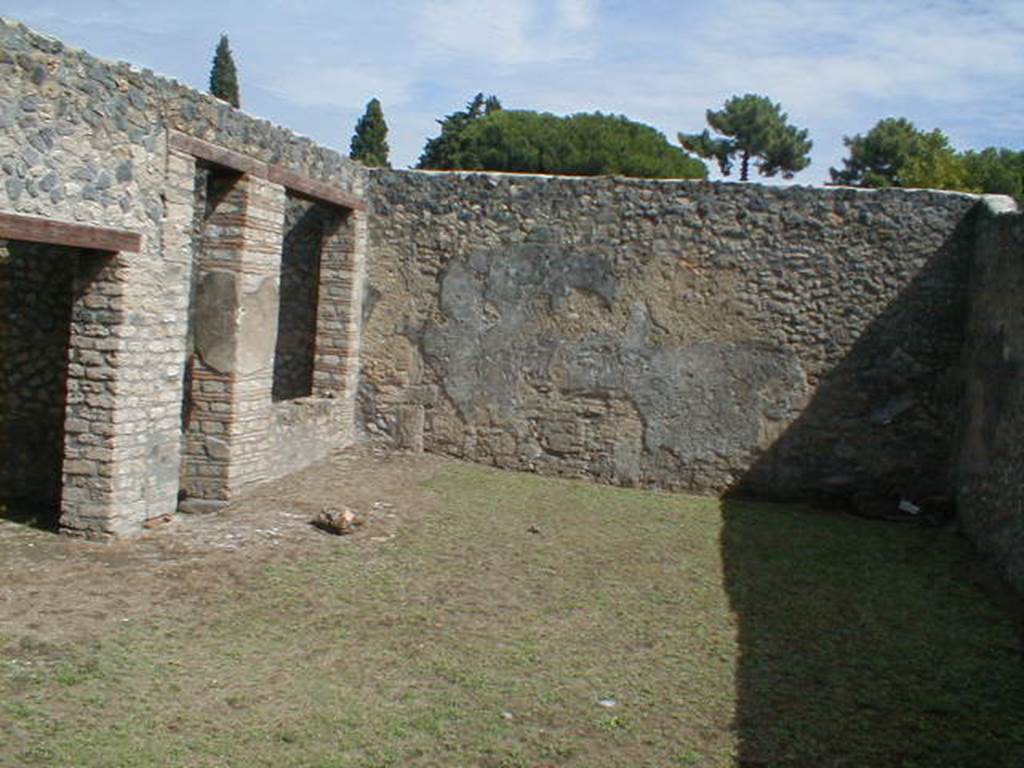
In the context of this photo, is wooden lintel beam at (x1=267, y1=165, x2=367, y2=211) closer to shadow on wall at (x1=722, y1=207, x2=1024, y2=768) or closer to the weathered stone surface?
the weathered stone surface

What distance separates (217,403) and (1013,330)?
5.78 meters

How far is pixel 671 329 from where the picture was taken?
9.55 m

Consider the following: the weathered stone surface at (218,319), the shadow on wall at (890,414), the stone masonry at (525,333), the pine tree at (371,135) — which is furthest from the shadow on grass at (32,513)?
the pine tree at (371,135)

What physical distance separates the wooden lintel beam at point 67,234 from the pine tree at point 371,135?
82.9 feet

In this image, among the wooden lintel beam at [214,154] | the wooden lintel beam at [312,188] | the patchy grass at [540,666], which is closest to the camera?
the patchy grass at [540,666]

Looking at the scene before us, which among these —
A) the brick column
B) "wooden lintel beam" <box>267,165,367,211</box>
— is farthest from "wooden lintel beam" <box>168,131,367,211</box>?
the brick column

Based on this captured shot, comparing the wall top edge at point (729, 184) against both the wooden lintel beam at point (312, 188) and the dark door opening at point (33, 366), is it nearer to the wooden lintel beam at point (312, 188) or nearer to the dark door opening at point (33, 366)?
the wooden lintel beam at point (312, 188)

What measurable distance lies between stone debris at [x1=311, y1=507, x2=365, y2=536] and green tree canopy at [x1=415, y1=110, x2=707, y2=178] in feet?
62.8

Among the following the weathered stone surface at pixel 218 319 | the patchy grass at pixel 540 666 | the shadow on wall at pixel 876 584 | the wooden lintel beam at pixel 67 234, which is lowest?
the patchy grass at pixel 540 666

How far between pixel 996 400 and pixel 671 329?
111 inches

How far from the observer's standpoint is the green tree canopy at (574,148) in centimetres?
2606

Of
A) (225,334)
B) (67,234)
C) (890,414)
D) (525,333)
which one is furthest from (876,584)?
(67,234)

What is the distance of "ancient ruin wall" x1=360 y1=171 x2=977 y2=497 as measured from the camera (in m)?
9.22

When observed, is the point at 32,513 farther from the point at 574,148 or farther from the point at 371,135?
the point at 371,135
